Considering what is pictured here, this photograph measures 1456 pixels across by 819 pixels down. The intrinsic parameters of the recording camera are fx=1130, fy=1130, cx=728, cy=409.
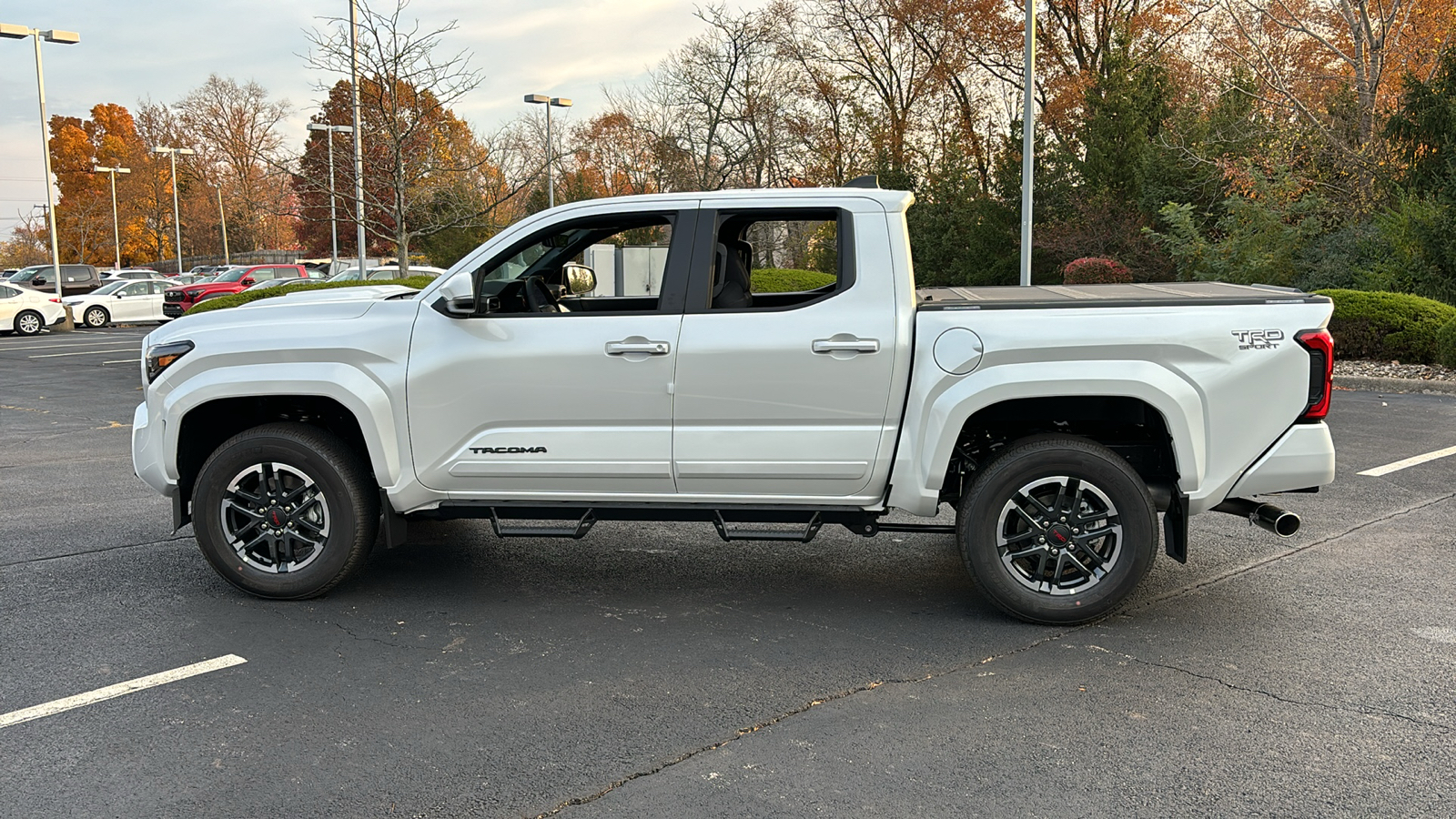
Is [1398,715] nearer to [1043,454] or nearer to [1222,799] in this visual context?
[1222,799]

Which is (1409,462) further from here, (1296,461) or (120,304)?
(120,304)

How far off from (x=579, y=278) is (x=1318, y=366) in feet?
12.1

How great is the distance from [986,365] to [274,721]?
10.5ft

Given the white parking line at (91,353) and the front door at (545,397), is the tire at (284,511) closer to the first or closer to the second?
the front door at (545,397)

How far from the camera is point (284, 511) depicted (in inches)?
216

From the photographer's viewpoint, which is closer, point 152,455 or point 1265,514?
point 1265,514

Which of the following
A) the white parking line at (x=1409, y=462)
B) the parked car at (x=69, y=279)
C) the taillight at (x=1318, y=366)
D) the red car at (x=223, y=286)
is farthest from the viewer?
the parked car at (x=69, y=279)

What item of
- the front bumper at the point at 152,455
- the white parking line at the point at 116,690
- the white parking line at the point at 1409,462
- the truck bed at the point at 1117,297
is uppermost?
the truck bed at the point at 1117,297

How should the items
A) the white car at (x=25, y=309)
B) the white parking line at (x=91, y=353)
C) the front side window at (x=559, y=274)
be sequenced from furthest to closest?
the white car at (x=25, y=309) → the white parking line at (x=91, y=353) → the front side window at (x=559, y=274)

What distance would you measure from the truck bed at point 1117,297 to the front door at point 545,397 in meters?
1.31

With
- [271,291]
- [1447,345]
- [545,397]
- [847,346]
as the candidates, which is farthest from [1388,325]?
[271,291]

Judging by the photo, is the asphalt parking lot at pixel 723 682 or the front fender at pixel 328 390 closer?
the asphalt parking lot at pixel 723 682

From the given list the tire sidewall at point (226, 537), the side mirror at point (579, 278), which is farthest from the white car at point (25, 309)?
the side mirror at point (579, 278)

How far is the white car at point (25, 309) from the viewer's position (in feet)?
99.0
